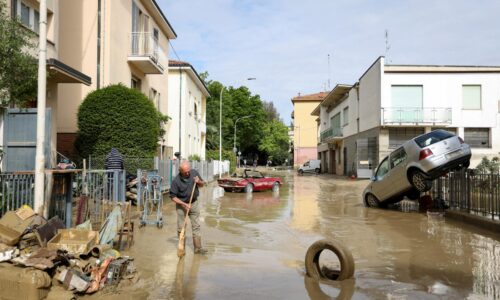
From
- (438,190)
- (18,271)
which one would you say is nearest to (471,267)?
(18,271)

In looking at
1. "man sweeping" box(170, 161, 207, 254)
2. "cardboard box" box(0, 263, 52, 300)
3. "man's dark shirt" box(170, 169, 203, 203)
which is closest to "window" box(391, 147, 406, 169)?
"man sweeping" box(170, 161, 207, 254)

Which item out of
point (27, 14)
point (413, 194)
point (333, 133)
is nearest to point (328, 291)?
point (413, 194)

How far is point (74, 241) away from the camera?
6.54m

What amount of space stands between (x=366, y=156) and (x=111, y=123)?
2521 centimetres

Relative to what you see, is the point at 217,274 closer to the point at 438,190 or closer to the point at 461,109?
the point at 438,190

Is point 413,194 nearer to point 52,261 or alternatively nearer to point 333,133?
point 52,261

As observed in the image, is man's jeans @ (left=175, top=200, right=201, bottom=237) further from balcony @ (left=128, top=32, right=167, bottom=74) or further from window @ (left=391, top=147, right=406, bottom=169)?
balcony @ (left=128, top=32, right=167, bottom=74)

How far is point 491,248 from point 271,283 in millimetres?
5110

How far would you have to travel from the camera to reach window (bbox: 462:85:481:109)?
→ 114 ft

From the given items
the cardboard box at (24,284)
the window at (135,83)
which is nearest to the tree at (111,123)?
the window at (135,83)

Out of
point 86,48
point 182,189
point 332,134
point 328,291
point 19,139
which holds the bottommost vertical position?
point 328,291

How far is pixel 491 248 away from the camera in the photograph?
29.0 feet

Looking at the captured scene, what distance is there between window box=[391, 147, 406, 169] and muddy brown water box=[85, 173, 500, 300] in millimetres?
1913

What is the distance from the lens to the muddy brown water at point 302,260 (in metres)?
5.85
